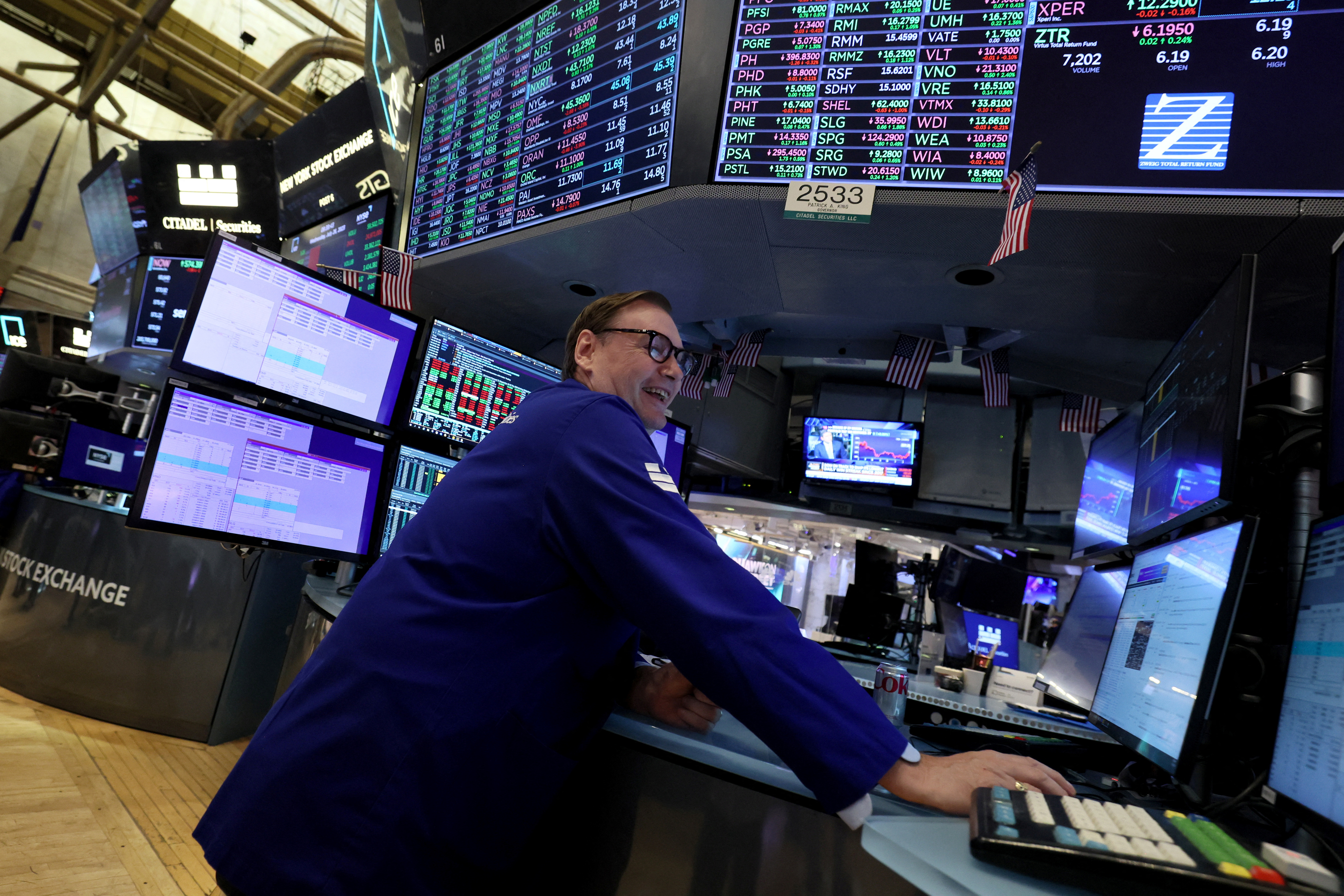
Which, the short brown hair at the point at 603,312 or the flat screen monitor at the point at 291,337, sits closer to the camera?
the short brown hair at the point at 603,312

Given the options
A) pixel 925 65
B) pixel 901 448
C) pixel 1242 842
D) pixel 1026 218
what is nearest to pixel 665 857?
pixel 1242 842

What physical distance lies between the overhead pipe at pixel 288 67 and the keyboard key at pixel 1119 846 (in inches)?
323

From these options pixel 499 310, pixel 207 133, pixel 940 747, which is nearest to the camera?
pixel 940 747

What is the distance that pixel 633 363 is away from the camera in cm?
148

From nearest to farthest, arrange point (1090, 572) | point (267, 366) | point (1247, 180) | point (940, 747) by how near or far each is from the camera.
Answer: point (940, 747) < point (1247, 180) < point (267, 366) < point (1090, 572)

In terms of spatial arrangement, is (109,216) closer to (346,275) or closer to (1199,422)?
(346,275)

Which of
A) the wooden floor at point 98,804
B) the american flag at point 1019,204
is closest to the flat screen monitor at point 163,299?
the wooden floor at point 98,804

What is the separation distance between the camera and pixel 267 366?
2180 mm

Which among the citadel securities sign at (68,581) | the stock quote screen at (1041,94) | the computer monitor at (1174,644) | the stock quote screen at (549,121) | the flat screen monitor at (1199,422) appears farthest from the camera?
the citadel securities sign at (68,581)

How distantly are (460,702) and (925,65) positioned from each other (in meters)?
2.30

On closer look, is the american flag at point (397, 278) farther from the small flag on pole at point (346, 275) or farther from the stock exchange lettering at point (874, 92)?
the stock exchange lettering at point (874, 92)

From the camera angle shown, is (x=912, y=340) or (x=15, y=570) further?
(x=912, y=340)

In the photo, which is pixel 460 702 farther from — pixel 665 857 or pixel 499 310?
pixel 499 310

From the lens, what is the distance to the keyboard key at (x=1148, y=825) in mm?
670
